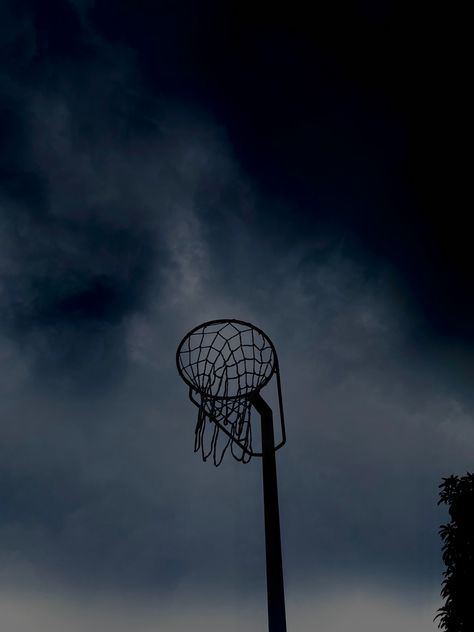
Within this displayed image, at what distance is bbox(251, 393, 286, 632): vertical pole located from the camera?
408 centimetres

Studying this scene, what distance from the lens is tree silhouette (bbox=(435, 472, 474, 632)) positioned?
9359mm

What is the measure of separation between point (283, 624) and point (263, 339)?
3.70 m

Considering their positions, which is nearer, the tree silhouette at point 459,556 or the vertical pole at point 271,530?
the vertical pole at point 271,530

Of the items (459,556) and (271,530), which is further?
(459,556)

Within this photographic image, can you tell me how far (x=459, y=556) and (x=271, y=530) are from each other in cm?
790

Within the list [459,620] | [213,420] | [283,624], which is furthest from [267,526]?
[459,620]

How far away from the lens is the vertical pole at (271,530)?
4.08 m

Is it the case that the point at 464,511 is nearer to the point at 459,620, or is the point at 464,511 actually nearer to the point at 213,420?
the point at 459,620

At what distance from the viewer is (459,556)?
9898 mm

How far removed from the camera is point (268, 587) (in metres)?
4.18

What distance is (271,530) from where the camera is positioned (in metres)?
4.49

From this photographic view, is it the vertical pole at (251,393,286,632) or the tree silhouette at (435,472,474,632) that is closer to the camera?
the vertical pole at (251,393,286,632)

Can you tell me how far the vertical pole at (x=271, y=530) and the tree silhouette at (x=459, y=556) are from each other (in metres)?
7.62

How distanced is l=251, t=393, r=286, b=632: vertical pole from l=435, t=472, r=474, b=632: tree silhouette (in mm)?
7616
